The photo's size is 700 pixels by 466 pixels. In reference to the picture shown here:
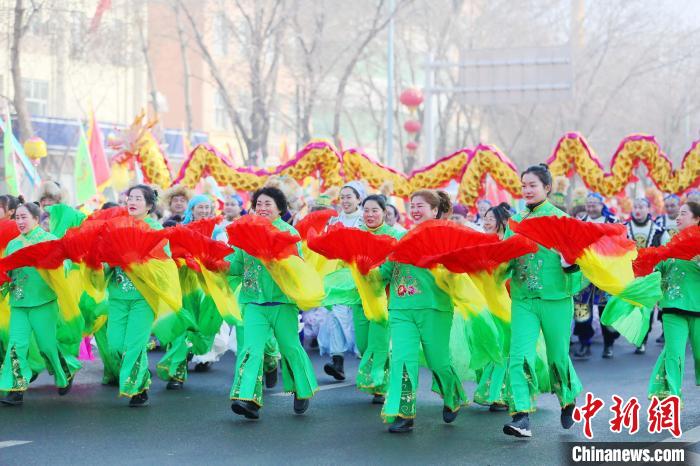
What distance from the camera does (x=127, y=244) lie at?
849 cm

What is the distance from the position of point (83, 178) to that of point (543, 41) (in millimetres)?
17021

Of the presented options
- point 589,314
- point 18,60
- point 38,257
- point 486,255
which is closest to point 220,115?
point 18,60

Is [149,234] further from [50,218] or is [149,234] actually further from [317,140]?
[317,140]

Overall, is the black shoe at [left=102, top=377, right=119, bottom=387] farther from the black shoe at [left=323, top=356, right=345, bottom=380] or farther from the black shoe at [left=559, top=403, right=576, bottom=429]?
the black shoe at [left=559, top=403, right=576, bottom=429]

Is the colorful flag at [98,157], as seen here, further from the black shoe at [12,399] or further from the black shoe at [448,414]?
the black shoe at [448,414]

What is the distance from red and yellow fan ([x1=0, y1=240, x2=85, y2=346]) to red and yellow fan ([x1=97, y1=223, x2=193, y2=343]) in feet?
1.09

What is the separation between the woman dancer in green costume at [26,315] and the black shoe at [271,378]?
5.69ft

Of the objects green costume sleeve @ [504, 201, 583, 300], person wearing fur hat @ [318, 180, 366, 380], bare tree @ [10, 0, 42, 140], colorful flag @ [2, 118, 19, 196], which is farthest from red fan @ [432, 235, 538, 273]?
bare tree @ [10, 0, 42, 140]

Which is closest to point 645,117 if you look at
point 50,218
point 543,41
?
point 543,41

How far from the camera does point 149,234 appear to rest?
27.7ft

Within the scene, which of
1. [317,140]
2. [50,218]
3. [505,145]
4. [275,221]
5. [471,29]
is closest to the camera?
[275,221]

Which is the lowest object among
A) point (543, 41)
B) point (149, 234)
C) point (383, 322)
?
point (383, 322)

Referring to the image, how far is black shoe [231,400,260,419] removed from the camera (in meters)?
7.85

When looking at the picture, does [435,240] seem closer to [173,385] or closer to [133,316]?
[133,316]
